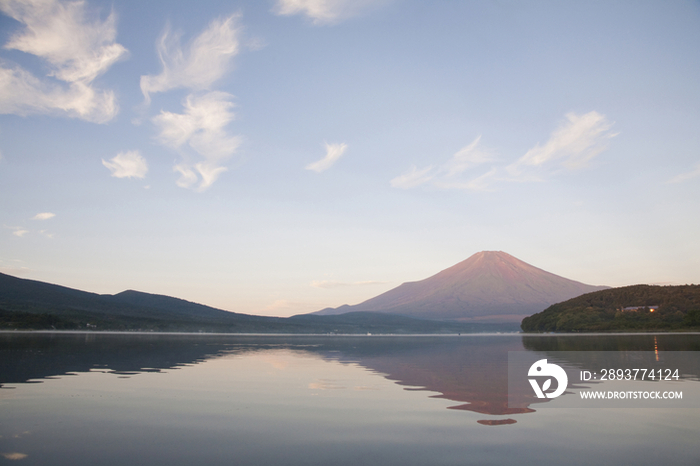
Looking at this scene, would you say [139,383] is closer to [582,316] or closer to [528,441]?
[528,441]

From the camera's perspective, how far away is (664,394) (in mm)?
18875

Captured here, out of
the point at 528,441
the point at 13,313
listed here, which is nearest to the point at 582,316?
the point at 528,441

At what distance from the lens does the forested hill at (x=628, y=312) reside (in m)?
132

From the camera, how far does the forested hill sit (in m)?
132
